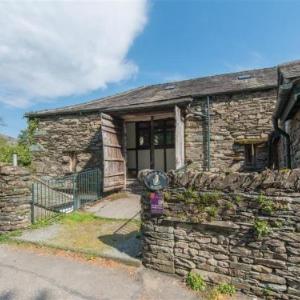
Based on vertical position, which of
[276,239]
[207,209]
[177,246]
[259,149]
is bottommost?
[177,246]

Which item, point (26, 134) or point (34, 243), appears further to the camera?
point (26, 134)

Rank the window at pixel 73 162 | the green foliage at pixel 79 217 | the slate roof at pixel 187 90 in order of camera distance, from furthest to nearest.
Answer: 1. the window at pixel 73 162
2. the slate roof at pixel 187 90
3. the green foliage at pixel 79 217

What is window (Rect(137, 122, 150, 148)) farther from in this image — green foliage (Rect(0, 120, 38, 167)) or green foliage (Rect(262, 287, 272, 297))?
green foliage (Rect(262, 287, 272, 297))

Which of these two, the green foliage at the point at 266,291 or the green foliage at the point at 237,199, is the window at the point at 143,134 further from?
the green foliage at the point at 266,291

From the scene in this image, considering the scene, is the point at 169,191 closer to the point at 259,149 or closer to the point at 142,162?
the point at 259,149

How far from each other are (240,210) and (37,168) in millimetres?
11389

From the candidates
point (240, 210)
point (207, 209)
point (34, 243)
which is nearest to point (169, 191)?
point (207, 209)

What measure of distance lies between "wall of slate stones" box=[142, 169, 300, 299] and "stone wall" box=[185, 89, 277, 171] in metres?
5.85

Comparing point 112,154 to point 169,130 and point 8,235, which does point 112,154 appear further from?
point 8,235

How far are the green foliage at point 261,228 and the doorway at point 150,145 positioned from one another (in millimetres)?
8291

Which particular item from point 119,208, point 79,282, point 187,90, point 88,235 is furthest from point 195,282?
point 187,90

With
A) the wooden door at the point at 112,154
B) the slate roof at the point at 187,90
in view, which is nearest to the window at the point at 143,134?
the slate roof at the point at 187,90

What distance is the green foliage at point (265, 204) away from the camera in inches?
164

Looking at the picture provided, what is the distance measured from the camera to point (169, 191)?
16.7ft
